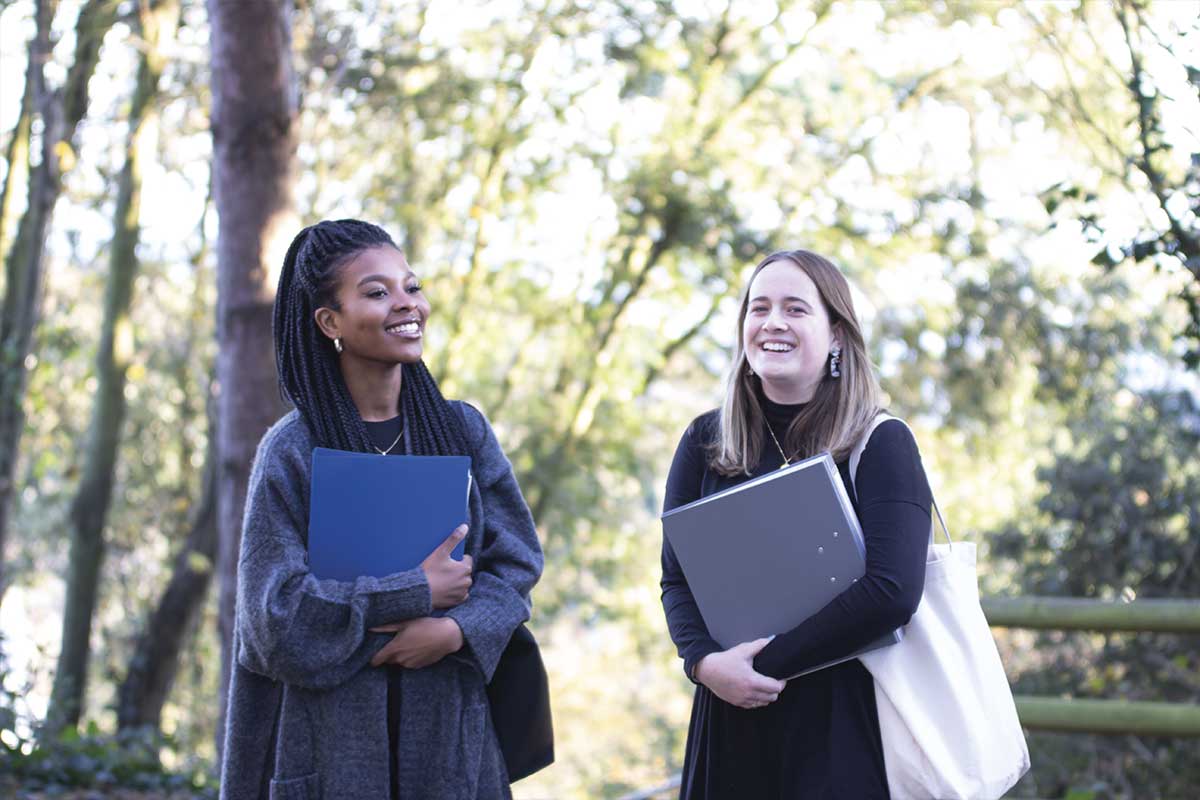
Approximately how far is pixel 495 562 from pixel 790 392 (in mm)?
737

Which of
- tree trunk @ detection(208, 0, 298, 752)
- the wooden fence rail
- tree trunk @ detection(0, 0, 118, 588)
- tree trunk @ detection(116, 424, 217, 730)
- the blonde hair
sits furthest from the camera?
tree trunk @ detection(116, 424, 217, 730)

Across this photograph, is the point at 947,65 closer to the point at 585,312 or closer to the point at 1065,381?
the point at 1065,381

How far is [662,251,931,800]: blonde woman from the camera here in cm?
248

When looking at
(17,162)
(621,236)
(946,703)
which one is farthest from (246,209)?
(621,236)

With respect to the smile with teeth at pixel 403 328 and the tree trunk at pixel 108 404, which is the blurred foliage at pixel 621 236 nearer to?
the tree trunk at pixel 108 404

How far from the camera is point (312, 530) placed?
2.56m

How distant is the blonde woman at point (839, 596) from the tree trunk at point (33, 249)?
624cm

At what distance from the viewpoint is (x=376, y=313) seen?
2695mm

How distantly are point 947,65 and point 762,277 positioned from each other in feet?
32.5

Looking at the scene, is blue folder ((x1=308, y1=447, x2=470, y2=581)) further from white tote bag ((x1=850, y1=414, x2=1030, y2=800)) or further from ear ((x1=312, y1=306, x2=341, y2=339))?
white tote bag ((x1=850, y1=414, x2=1030, y2=800))

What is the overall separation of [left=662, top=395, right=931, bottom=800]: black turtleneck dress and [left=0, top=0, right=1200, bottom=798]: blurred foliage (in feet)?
23.6

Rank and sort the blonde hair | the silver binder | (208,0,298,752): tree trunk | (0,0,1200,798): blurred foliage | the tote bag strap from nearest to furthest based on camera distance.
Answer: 1. the silver binder
2. the tote bag strap
3. the blonde hair
4. (208,0,298,752): tree trunk
5. (0,0,1200,798): blurred foliage

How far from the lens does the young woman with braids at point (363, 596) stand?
2.50 meters

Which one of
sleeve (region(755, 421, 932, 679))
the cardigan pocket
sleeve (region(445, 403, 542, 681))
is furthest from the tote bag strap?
the cardigan pocket
